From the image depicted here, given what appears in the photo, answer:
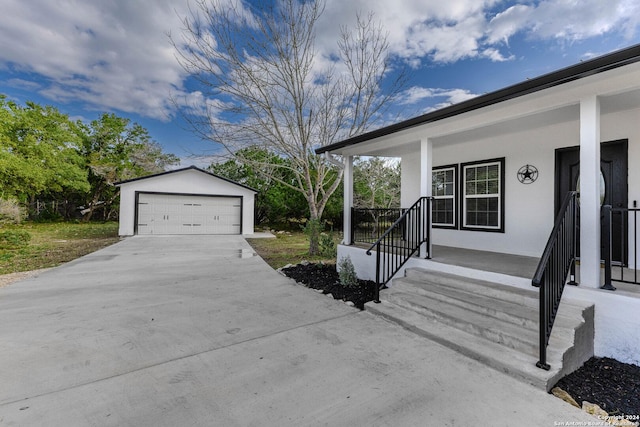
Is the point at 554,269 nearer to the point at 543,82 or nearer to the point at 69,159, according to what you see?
the point at 543,82

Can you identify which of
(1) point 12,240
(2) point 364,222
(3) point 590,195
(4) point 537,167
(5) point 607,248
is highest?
(4) point 537,167

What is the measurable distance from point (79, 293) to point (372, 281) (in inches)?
200

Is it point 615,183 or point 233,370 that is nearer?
point 233,370

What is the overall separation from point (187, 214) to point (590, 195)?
52.4 feet

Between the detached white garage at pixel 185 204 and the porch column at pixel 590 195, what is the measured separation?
596 inches

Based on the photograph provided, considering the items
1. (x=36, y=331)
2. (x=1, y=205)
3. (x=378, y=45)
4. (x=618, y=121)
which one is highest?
(x=378, y=45)

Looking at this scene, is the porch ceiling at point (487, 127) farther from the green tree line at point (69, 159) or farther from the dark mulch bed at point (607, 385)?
the green tree line at point (69, 159)

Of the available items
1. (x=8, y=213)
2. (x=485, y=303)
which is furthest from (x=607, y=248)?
(x=8, y=213)

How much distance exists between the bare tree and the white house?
3137 millimetres

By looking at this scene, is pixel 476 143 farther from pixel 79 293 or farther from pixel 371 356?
pixel 79 293

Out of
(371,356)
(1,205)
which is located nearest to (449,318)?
(371,356)

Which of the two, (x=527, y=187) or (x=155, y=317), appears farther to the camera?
(x=527, y=187)

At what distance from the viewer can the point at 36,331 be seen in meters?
3.30

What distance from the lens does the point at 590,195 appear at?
307 cm
